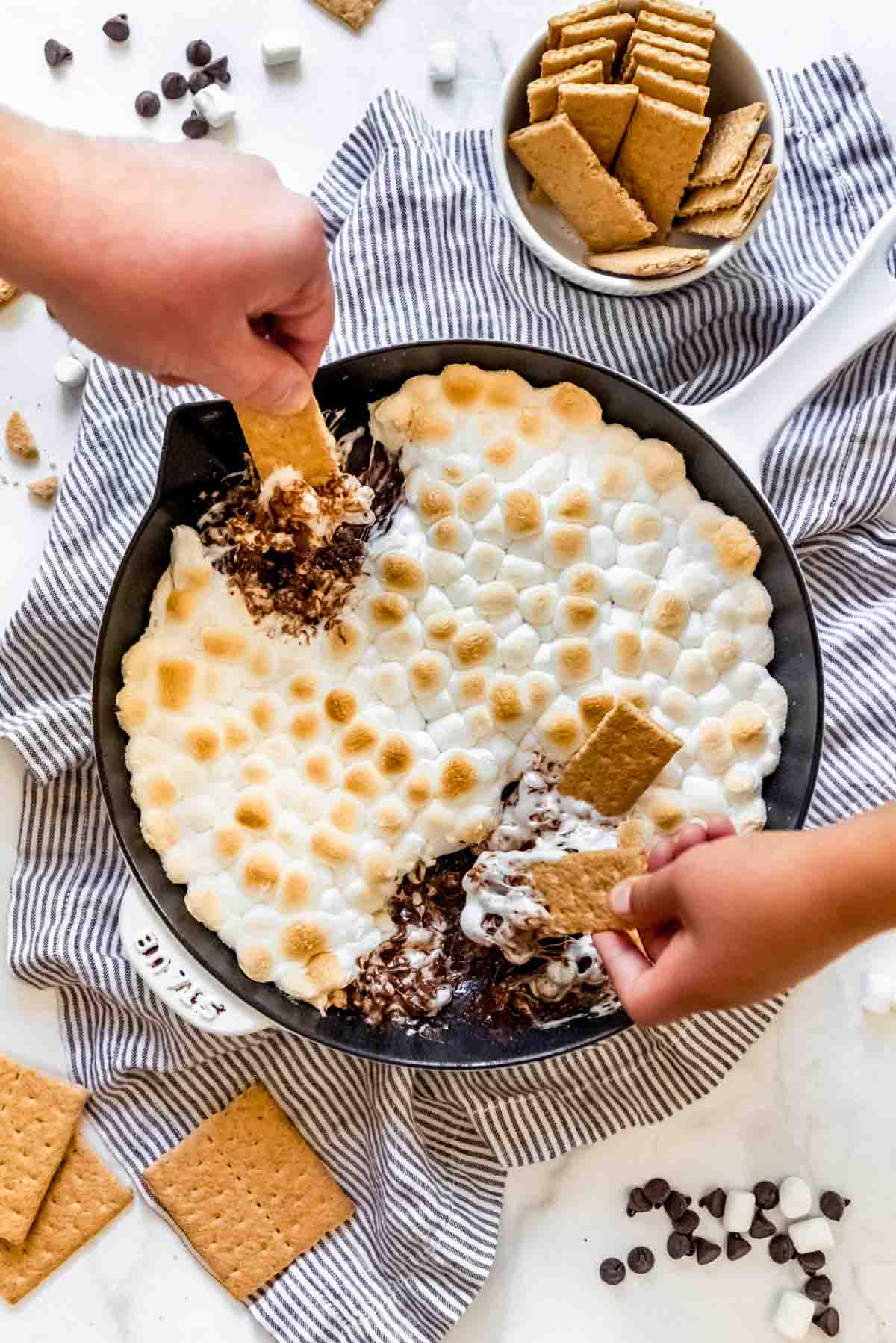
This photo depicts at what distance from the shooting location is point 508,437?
1.95 metres

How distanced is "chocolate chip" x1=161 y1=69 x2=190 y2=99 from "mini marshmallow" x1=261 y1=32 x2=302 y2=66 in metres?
0.14

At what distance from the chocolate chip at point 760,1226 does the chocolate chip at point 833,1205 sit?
0.28ft

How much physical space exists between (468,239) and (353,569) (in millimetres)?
583

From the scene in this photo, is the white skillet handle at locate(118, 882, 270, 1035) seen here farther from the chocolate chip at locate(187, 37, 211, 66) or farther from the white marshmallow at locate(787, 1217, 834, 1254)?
the chocolate chip at locate(187, 37, 211, 66)

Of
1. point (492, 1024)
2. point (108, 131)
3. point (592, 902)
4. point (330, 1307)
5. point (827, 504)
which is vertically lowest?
point (330, 1307)

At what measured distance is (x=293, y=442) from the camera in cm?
181

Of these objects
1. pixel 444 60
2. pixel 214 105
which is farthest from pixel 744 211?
pixel 214 105

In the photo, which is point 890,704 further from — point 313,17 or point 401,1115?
point 313,17

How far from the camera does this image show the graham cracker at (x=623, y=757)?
1.85m

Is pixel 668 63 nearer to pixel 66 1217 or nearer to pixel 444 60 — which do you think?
pixel 444 60

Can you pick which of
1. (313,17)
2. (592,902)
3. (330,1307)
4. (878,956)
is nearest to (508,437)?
(592,902)

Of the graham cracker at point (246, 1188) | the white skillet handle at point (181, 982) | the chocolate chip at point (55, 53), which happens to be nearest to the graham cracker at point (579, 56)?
the chocolate chip at point (55, 53)

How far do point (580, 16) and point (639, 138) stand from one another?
20cm

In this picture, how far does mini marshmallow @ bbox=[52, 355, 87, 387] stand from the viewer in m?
2.18
